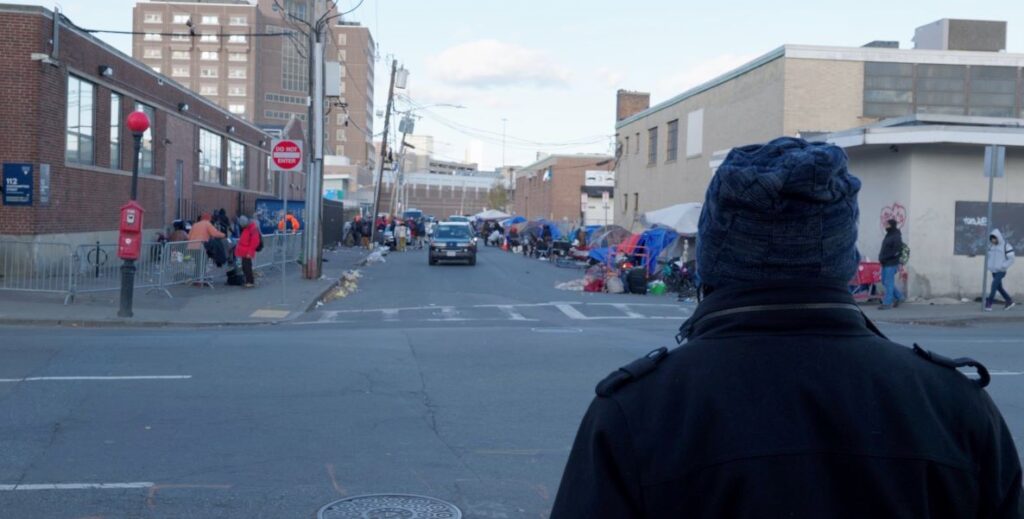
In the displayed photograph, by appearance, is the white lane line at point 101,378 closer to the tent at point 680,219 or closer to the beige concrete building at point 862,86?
the tent at point 680,219

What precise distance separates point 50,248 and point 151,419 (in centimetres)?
1328

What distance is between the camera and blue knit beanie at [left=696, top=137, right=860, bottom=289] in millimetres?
2043

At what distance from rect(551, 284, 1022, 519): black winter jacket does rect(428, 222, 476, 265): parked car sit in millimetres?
36419

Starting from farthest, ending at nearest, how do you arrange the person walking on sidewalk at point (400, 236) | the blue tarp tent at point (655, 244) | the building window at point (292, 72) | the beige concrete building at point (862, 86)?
the building window at point (292, 72) → the person walking on sidewalk at point (400, 236) → the beige concrete building at point (862, 86) → the blue tarp tent at point (655, 244)

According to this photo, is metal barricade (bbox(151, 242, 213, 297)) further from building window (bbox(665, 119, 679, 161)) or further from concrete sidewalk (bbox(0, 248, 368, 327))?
building window (bbox(665, 119, 679, 161))

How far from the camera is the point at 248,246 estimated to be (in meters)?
24.1

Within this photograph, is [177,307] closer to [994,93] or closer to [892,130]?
[892,130]

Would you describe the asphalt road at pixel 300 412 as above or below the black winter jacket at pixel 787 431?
below

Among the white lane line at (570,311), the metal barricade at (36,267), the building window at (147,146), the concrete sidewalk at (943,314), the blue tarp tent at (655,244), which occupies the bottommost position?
the white lane line at (570,311)

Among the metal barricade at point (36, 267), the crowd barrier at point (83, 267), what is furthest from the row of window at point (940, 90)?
the metal barricade at point (36, 267)

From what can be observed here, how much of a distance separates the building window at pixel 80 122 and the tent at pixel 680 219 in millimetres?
15671

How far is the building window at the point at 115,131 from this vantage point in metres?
28.6

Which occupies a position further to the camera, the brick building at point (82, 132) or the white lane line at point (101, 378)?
the brick building at point (82, 132)

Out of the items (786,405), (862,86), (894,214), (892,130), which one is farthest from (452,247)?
(786,405)
